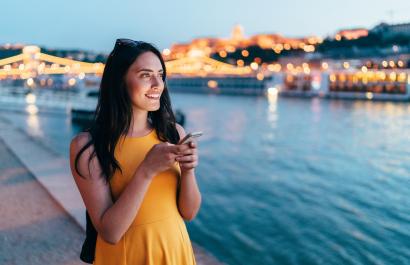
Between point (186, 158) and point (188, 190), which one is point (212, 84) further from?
point (186, 158)

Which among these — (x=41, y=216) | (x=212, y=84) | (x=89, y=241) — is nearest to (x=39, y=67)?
(x=212, y=84)

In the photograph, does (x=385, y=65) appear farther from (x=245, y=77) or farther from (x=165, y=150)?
(x=165, y=150)

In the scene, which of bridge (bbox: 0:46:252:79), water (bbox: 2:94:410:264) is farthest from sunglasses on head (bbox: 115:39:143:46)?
bridge (bbox: 0:46:252:79)

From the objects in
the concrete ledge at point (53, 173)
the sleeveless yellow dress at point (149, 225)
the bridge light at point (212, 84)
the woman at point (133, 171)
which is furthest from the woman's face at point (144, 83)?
the bridge light at point (212, 84)

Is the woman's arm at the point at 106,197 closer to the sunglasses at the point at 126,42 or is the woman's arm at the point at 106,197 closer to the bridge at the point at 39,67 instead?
the sunglasses at the point at 126,42

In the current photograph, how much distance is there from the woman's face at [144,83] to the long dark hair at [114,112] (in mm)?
16

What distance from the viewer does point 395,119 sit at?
29.8 m

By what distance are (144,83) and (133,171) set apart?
0.25 meters

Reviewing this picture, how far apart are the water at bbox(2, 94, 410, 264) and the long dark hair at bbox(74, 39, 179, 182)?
442 cm

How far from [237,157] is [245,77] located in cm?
5917

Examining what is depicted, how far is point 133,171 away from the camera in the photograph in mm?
1346

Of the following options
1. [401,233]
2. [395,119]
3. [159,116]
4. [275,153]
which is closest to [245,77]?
[395,119]

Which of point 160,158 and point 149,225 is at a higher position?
point 160,158

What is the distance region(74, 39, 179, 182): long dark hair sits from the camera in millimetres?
1332
